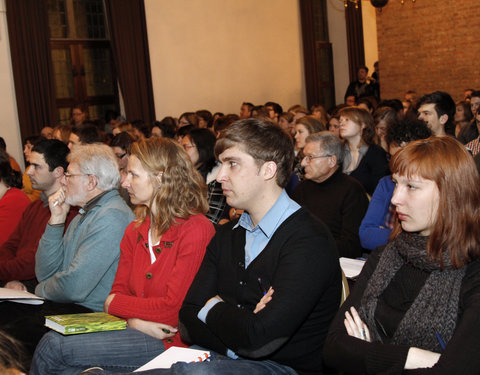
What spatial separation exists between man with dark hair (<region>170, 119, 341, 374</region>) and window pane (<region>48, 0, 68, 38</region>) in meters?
9.00

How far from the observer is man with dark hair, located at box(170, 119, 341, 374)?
79.4 inches

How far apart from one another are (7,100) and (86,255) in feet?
25.1

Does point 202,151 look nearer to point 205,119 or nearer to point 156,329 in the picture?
point 156,329

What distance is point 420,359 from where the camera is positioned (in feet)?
5.81

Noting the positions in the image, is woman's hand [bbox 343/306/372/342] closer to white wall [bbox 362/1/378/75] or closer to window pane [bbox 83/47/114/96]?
window pane [bbox 83/47/114/96]

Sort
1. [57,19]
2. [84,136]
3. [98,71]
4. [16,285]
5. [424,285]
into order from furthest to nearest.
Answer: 1. [98,71]
2. [57,19]
3. [84,136]
4. [16,285]
5. [424,285]

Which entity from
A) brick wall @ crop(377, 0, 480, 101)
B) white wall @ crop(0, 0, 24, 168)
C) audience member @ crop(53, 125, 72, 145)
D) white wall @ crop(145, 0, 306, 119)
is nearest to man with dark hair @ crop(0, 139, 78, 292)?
audience member @ crop(53, 125, 72, 145)

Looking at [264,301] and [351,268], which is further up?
[264,301]

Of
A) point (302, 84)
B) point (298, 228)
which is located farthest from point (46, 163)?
point (302, 84)

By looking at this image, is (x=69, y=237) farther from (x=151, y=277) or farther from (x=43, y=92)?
(x=43, y=92)

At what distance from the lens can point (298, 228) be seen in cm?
216

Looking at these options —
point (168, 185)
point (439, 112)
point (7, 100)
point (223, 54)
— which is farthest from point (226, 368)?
point (223, 54)

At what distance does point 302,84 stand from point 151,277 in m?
11.6

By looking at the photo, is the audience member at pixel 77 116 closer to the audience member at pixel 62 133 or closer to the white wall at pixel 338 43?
the audience member at pixel 62 133
